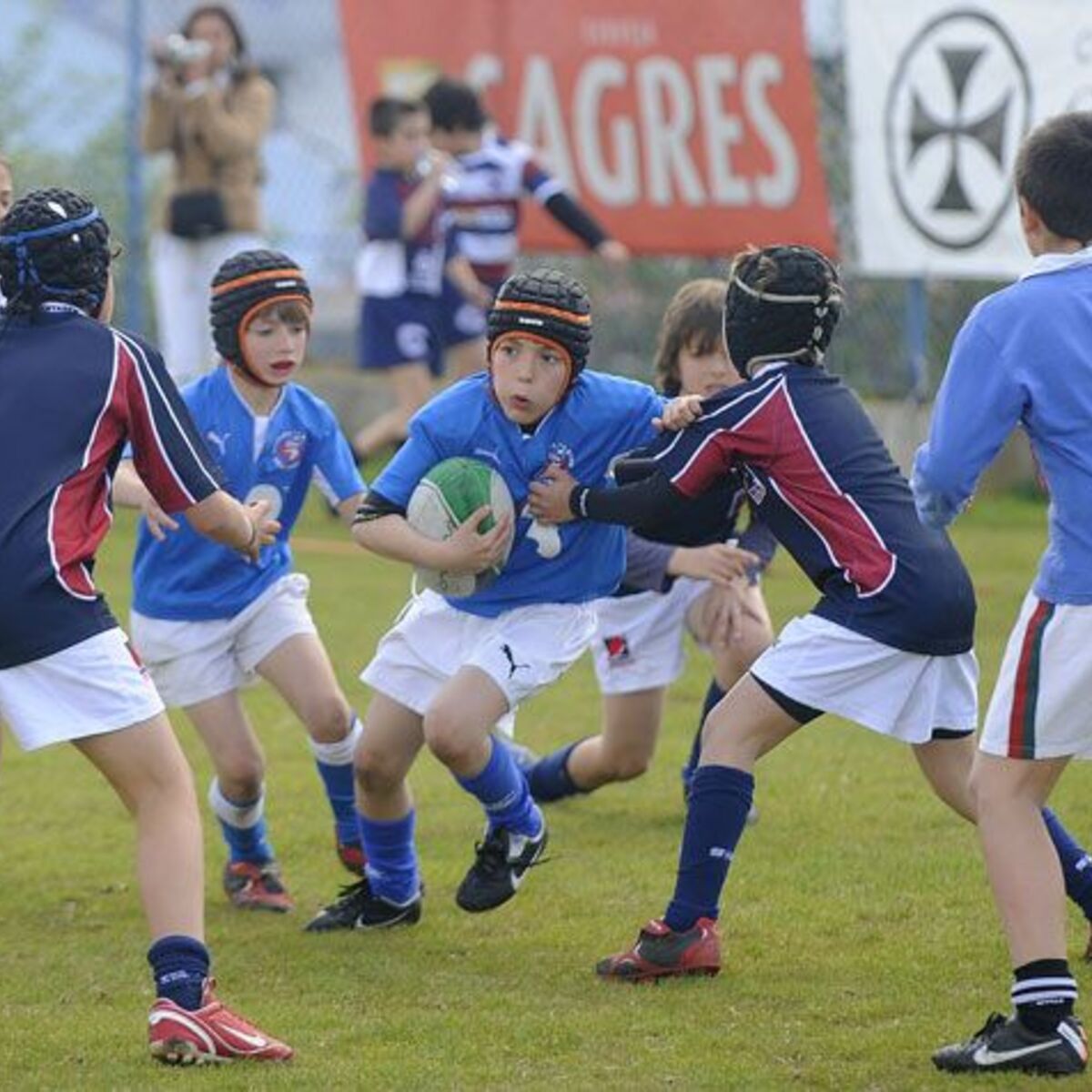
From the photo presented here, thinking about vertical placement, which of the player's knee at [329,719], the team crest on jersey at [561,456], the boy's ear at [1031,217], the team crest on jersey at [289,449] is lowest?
the player's knee at [329,719]

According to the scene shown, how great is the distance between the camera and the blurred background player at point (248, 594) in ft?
21.8

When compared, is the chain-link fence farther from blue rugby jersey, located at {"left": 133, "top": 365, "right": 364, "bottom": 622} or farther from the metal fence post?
blue rugby jersey, located at {"left": 133, "top": 365, "right": 364, "bottom": 622}

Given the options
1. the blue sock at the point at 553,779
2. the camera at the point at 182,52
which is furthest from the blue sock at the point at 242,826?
the camera at the point at 182,52

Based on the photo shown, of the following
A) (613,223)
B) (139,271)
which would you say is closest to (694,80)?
(613,223)

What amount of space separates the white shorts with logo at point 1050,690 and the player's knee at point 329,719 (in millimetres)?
2210

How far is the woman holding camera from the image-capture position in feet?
44.5

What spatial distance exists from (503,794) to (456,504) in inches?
29.2

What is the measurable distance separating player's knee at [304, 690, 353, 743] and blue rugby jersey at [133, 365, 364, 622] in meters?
0.32

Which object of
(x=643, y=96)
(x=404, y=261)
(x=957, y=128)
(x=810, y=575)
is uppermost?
(x=810, y=575)

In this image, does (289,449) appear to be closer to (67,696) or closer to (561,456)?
(561,456)

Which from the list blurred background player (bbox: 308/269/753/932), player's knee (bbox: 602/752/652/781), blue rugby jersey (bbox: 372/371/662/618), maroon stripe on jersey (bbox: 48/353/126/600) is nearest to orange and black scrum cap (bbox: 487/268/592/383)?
blurred background player (bbox: 308/269/753/932)

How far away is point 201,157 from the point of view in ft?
45.3

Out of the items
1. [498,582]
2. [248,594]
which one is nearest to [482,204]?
[248,594]

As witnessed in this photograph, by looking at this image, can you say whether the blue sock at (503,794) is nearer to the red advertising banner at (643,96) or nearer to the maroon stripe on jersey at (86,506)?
the maroon stripe on jersey at (86,506)
